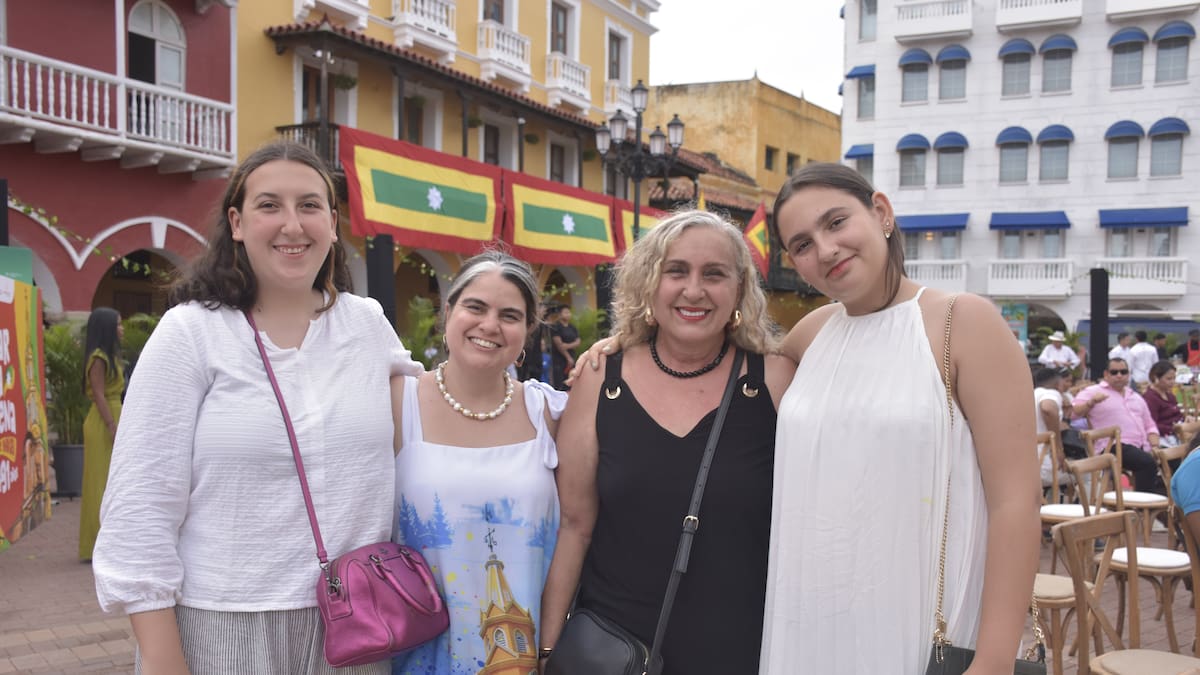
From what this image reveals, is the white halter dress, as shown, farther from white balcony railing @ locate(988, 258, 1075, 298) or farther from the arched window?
white balcony railing @ locate(988, 258, 1075, 298)

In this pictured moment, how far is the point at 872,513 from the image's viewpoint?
6.68 feet

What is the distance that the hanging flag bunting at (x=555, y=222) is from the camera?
1427 centimetres

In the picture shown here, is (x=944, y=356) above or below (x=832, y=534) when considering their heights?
above

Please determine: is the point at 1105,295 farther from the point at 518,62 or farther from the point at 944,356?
the point at 944,356

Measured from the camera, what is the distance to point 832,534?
2.09m

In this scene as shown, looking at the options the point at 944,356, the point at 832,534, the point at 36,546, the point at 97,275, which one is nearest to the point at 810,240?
the point at 944,356

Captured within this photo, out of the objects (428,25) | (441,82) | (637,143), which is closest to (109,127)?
(441,82)

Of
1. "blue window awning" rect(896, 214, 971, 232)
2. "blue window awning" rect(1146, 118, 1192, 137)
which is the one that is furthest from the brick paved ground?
"blue window awning" rect(1146, 118, 1192, 137)

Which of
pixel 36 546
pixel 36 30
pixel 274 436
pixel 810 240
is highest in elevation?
pixel 36 30

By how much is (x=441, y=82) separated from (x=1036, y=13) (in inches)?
806

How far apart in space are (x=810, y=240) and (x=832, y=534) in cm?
72

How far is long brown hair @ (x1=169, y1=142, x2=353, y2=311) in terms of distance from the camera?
2.03 m

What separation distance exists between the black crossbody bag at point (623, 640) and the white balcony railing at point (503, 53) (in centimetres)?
→ 1572

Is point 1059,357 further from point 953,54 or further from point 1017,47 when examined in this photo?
point 1017,47
